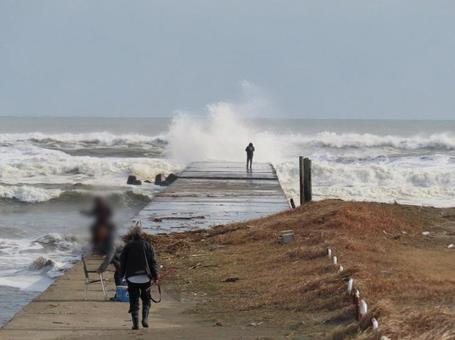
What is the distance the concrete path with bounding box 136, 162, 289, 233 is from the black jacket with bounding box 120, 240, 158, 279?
959cm

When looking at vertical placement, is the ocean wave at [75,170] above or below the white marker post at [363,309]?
below

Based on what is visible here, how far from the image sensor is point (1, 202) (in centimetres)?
3834

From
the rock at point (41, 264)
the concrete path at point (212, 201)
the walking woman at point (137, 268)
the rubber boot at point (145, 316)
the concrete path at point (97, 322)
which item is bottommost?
the rock at point (41, 264)

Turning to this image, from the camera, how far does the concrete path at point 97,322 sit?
37.5 ft

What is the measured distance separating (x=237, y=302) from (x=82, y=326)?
7.58 ft

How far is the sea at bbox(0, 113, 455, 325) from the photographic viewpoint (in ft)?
65.1

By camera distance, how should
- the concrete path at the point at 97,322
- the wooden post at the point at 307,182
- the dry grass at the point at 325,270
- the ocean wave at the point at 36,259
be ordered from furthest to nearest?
the wooden post at the point at 307,182, the ocean wave at the point at 36,259, the concrete path at the point at 97,322, the dry grass at the point at 325,270

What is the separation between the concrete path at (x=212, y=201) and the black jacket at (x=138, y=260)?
9591mm

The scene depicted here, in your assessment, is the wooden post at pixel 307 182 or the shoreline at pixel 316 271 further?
the wooden post at pixel 307 182

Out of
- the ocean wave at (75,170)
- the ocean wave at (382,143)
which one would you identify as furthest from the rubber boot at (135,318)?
the ocean wave at (382,143)

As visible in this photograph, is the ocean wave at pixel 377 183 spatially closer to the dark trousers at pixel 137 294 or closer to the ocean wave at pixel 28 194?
the ocean wave at pixel 28 194

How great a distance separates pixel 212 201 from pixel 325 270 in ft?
46.9

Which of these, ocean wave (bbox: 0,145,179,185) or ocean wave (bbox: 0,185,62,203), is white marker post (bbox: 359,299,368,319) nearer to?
ocean wave (bbox: 0,185,62,203)

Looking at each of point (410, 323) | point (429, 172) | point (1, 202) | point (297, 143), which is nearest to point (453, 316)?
point (410, 323)
